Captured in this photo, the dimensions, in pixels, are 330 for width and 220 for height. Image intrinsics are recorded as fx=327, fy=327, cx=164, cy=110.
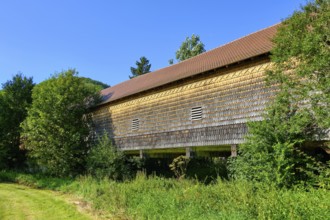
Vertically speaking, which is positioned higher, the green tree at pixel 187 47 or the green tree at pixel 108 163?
the green tree at pixel 187 47

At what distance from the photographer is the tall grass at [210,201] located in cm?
633

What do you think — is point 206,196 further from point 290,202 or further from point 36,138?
point 36,138

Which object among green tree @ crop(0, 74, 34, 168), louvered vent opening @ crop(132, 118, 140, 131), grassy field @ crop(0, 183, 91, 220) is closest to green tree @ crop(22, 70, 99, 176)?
grassy field @ crop(0, 183, 91, 220)

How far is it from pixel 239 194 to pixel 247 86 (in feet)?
16.8

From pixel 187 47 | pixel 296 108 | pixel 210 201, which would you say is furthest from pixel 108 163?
pixel 187 47

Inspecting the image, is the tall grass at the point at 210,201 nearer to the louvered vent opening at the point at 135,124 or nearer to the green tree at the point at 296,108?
the green tree at the point at 296,108

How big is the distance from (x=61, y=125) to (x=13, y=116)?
8718 millimetres

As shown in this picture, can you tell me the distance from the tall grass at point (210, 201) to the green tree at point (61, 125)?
762cm

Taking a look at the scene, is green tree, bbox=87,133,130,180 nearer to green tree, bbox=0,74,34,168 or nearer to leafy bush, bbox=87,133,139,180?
leafy bush, bbox=87,133,139,180

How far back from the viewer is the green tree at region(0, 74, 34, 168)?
93.2 ft

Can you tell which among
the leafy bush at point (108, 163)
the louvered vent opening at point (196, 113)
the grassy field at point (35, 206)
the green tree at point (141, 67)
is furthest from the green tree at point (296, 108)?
the green tree at point (141, 67)

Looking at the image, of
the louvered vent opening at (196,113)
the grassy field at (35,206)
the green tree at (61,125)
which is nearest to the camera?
the grassy field at (35,206)

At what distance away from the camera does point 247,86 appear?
40.7 feet

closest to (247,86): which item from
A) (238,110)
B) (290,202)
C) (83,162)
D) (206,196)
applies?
(238,110)
